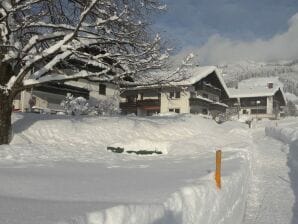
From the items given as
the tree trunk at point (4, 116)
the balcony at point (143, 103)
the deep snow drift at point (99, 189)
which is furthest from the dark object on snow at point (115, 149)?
the balcony at point (143, 103)

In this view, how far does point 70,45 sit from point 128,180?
7275mm

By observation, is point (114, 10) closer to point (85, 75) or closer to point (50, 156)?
point (85, 75)

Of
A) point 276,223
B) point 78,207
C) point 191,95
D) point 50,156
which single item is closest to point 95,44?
point 50,156

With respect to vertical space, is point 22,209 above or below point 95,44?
below

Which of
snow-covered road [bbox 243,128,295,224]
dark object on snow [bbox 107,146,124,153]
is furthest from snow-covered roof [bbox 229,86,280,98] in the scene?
dark object on snow [bbox 107,146,124,153]

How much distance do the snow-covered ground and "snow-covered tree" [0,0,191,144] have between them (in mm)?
2341

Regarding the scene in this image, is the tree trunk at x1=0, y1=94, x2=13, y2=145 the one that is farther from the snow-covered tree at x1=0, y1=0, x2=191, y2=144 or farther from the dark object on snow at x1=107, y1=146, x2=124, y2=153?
the dark object on snow at x1=107, y1=146, x2=124, y2=153

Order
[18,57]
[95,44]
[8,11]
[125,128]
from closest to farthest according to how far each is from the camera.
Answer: [8,11]
[18,57]
[95,44]
[125,128]

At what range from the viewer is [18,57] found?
1281 cm

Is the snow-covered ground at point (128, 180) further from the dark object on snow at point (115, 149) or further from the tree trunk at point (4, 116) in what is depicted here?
the tree trunk at point (4, 116)

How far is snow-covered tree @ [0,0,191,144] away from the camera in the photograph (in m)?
12.7

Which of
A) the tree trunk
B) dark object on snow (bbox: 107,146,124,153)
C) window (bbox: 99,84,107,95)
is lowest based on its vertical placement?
dark object on snow (bbox: 107,146,124,153)

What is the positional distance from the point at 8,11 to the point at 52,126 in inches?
252

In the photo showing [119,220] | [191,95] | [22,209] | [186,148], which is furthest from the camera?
[191,95]
